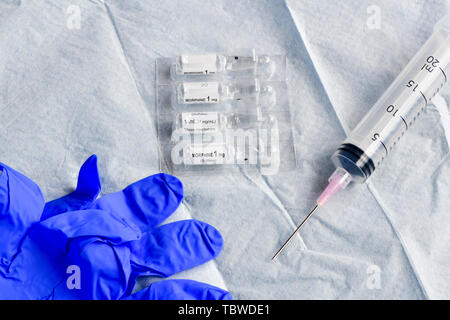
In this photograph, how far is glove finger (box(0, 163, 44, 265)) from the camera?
1202 mm

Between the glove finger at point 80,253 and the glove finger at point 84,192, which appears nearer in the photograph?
the glove finger at point 80,253

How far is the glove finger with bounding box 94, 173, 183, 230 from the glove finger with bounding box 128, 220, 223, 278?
37 mm

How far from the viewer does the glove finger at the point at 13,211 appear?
1.20 meters

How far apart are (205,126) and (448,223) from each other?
→ 0.72 meters

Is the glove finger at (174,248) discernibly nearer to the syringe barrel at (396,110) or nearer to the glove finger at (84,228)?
the glove finger at (84,228)

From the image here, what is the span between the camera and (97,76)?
1.46m

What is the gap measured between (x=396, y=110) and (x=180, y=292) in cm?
74

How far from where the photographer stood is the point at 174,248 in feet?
4.23

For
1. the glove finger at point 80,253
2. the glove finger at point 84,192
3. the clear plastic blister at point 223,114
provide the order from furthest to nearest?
1. the clear plastic blister at point 223,114
2. the glove finger at point 84,192
3. the glove finger at point 80,253

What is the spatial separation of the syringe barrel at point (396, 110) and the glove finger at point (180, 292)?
18.3 inches

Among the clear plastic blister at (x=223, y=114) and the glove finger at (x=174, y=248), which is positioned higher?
the clear plastic blister at (x=223, y=114)

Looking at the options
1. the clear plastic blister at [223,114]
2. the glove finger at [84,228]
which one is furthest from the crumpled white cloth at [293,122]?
the glove finger at [84,228]

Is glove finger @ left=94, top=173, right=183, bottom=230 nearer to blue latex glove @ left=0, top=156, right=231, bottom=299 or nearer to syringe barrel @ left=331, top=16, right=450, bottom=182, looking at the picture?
blue latex glove @ left=0, top=156, right=231, bottom=299
